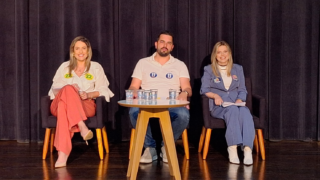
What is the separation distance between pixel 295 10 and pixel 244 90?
49.0 inches

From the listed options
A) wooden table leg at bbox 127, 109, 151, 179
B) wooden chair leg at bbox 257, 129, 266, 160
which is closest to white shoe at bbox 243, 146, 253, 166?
wooden chair leg at bbox 257, 129, 266, 160

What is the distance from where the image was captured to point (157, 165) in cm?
353

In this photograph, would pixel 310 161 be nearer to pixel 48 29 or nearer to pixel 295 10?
pixel 295 10

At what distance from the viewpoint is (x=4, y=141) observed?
4609mm

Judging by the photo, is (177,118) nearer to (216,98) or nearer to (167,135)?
(216,98)

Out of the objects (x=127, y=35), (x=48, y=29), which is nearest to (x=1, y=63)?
(x=48, y=29)

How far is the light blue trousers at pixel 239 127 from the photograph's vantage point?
11.8 feet

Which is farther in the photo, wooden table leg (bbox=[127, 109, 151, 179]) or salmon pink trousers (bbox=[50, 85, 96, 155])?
salmon pink trousers (bbox=[50, 85, 96, 155])

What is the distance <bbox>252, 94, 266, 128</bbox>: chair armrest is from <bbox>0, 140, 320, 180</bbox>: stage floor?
379 mm

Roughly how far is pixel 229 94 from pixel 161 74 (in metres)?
0.69

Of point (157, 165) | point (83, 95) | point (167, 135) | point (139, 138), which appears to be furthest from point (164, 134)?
point (83, 95)

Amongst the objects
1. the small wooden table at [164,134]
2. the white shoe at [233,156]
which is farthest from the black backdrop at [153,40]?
the small wooden table at [164,134]

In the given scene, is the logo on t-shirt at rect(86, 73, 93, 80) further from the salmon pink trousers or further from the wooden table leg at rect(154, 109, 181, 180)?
the wooden table leg at rect(154, 109, 181, 180)

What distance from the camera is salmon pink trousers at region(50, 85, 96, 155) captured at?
3479 millimetres
